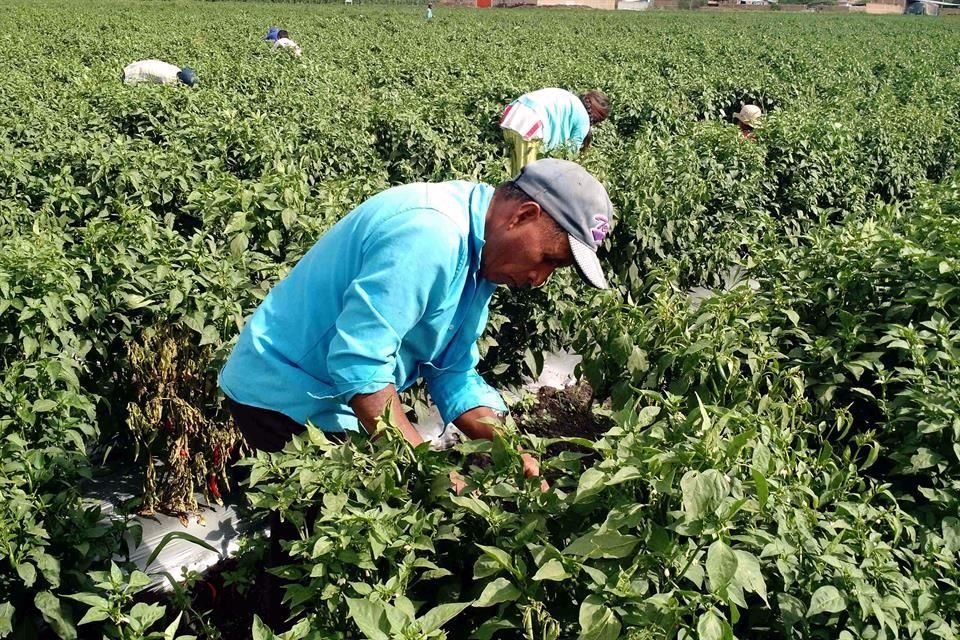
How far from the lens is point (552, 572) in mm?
1573

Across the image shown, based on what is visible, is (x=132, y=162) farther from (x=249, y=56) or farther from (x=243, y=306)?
(x=249, y=56)

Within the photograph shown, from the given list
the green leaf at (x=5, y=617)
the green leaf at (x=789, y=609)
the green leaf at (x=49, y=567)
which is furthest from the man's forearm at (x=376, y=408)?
the green leaf at (x=5, y=617)

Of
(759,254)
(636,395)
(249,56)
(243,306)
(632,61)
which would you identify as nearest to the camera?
(636,395)

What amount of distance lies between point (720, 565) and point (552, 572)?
31 cm

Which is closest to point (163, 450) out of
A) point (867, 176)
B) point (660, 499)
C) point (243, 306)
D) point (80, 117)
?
point (243, 306)

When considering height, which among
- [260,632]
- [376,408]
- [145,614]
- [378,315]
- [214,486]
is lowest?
[214,486]

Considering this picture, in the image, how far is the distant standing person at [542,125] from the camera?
5.55 m

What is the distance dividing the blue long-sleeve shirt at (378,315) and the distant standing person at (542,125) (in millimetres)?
3256

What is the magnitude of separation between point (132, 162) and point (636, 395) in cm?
331

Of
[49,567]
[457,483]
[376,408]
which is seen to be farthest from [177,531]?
[457,483]

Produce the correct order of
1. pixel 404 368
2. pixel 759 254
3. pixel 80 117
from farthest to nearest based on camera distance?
pixel 80 117 < pixel 759 254 < pixel 404 368

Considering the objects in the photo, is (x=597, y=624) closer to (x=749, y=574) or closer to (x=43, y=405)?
(x=749, y=574)

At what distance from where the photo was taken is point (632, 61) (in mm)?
17969

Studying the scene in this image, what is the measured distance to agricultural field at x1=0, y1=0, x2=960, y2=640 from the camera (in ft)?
5.49
